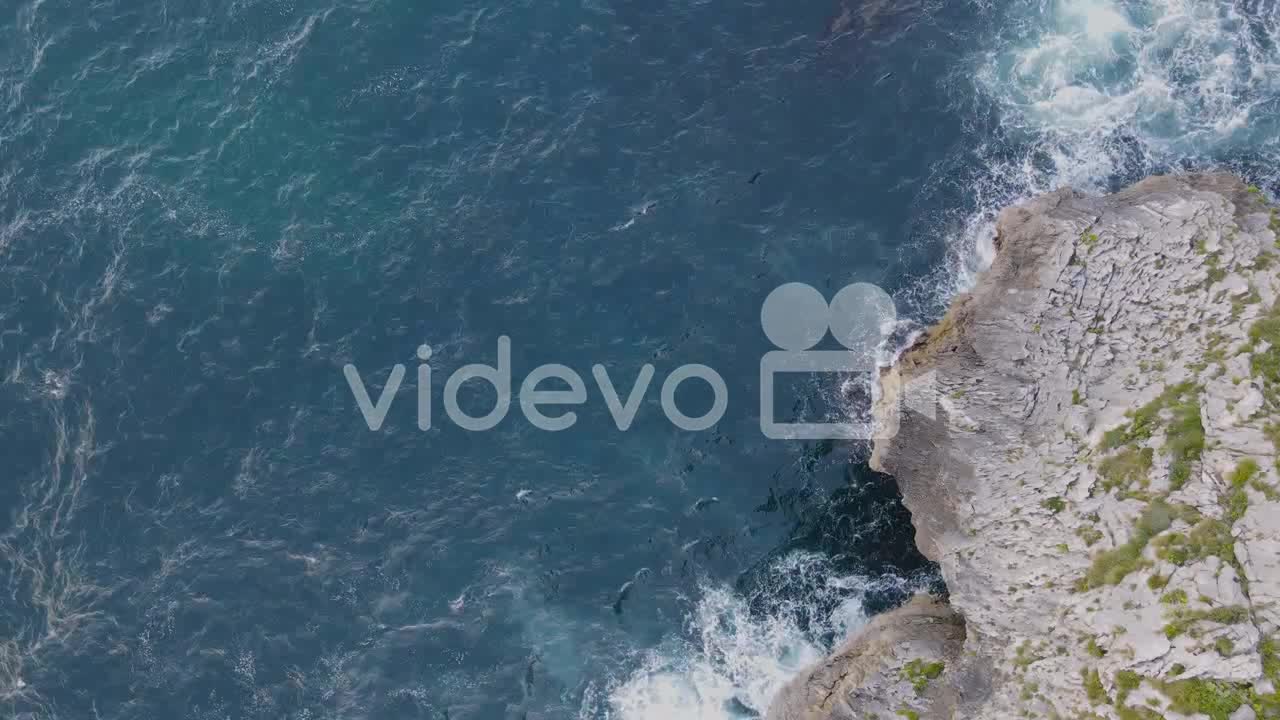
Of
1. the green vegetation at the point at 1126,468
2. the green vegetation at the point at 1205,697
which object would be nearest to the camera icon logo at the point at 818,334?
the green vegetation at the point at 1126,468

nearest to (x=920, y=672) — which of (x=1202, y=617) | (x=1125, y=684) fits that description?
(x=1125, y=684)

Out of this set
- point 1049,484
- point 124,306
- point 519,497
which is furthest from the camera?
point 124,306

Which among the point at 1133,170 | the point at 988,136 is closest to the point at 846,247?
the point at 988,136

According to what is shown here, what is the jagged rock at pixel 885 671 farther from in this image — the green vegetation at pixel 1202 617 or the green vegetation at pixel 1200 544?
the green vegetation at pixel 1200 544

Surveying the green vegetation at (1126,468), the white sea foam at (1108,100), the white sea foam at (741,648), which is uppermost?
the white sea foam at (1108,100)

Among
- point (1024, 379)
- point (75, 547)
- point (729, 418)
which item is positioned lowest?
point (75, 547)

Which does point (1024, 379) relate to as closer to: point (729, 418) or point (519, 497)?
point (729, 418)
